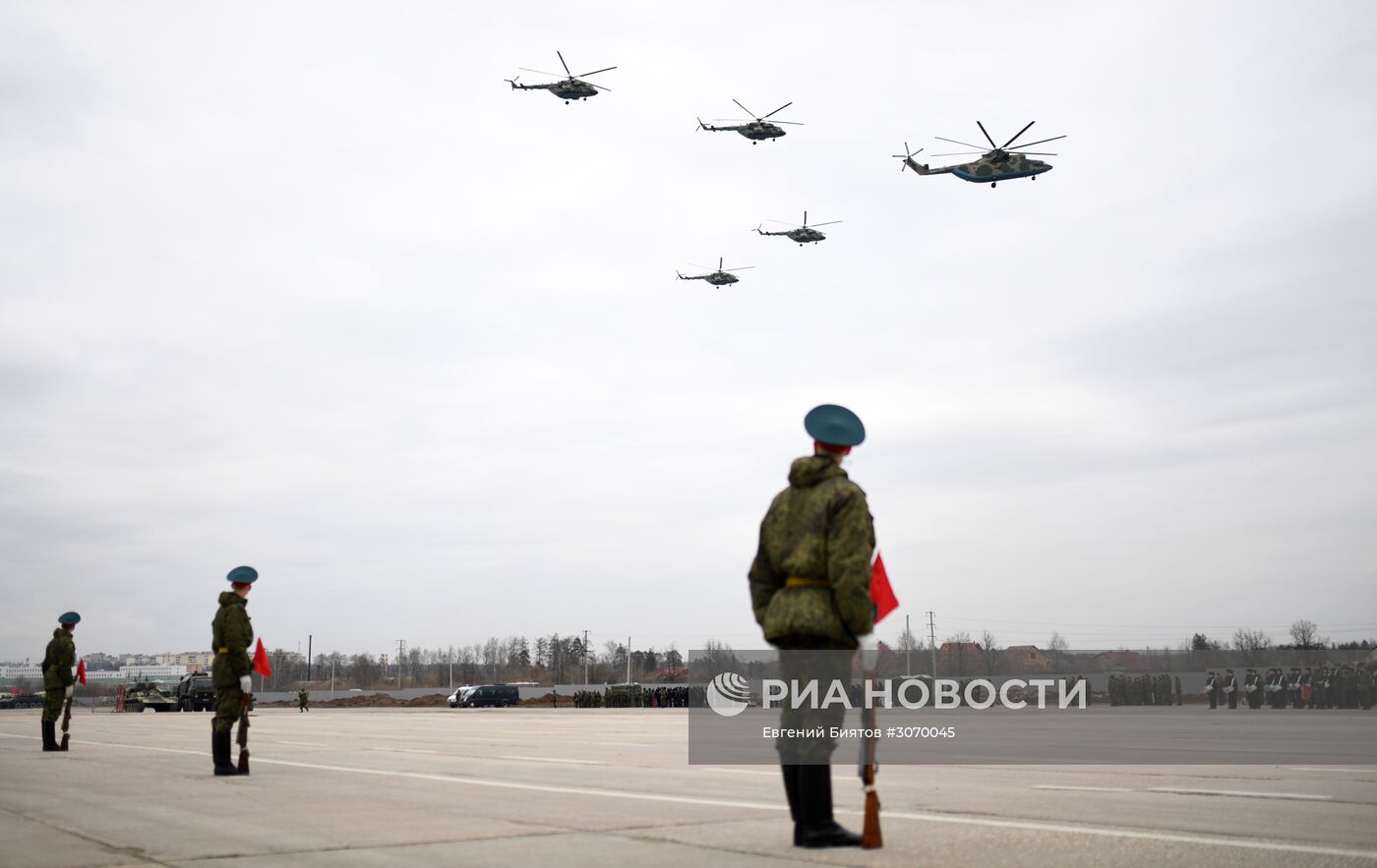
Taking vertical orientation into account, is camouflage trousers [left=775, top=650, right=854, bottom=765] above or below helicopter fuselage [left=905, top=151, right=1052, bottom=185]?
below

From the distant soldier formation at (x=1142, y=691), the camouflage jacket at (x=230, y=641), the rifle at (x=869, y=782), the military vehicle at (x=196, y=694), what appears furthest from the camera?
the military vehicle at (x=196, y=694)

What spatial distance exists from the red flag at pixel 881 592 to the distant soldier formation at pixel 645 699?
46.8m

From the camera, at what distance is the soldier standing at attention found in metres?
11.6

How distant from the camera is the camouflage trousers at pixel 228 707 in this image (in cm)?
1174

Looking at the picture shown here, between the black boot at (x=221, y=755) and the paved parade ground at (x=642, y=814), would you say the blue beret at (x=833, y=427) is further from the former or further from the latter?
the black boot at (x=221, y=755)

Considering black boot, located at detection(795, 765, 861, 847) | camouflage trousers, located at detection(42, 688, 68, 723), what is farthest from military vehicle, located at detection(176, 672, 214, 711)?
black boot, located at detection(795, 765, 861, 847)

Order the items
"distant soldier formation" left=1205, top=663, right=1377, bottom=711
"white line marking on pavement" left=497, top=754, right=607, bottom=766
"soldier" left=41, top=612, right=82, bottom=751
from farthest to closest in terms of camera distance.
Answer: "distant soldier formation" left=1205, top=663, right=1377, bottom=711 < "soldier" left=41, top=612, right=82, bottom=751 < "white line marking on pavement" left=497, top=754, right=607, bottom=766

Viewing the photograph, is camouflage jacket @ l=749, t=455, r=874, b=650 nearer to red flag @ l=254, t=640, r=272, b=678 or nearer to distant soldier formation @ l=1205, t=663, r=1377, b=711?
red flag @ l=254, t=640, r=272, b=678

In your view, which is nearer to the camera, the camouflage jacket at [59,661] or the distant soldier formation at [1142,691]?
the camouflage jacket at [59,661]

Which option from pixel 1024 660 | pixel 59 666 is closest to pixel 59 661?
pixel 59 666

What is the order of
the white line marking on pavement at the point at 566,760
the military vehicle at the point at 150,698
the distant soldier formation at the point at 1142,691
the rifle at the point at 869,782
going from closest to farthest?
the rifle at the point at 869,782 < the white line marking on pavement at the point at 566,760 < the distant soldier formation at the point at 1142,691 < the military vehicle at the point at 150,698

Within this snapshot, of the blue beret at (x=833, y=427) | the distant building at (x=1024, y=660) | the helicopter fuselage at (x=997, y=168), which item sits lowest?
the distant building at (x=1024, y=660)

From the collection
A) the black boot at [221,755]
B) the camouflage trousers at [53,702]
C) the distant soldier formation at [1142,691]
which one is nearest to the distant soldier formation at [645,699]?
the distant soldier formation at [1142,691]

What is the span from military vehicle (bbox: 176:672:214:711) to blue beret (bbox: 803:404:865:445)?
152ft
